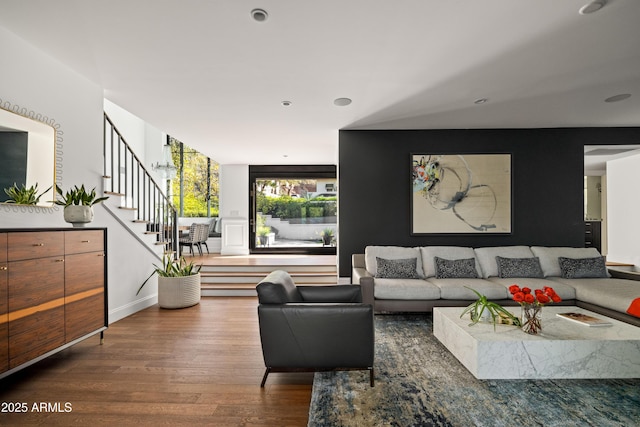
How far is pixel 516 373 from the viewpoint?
2449 mm

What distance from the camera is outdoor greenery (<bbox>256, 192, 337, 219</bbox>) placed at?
8.78 metres

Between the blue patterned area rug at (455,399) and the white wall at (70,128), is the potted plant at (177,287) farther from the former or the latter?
the blue patterned area rug at (455,399)

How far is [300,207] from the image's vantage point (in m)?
8.80

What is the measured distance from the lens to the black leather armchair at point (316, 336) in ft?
7.97

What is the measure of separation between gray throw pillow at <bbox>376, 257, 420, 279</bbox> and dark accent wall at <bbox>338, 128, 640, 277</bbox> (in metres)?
0.86

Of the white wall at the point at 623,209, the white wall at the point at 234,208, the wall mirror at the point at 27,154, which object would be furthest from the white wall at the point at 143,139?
the white wall at the point at 623,209

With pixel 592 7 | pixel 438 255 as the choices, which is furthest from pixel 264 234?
pixel 592 7

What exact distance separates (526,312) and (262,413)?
86.4 inches

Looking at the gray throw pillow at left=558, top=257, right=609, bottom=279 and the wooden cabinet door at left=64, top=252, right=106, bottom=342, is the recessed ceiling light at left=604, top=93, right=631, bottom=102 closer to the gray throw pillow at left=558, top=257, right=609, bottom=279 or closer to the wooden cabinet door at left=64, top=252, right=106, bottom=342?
the gray throw pillow at left=558, top=257, right=609, bottom=279

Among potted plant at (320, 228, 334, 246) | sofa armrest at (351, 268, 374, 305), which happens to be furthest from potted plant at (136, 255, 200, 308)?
potted plant at (320, 228, 334, 246)

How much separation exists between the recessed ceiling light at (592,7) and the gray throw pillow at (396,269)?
10.1 feet

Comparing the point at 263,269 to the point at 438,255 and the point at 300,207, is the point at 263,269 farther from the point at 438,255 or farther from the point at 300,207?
the point at 438,255

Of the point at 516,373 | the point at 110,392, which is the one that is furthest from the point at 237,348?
the point at 516,373

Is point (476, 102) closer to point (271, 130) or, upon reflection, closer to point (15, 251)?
point (271, 130)
